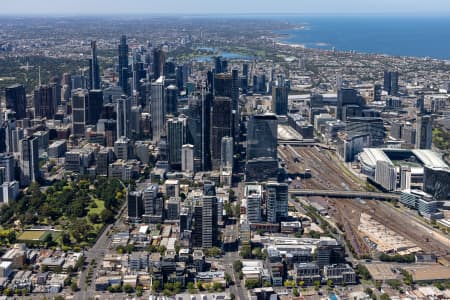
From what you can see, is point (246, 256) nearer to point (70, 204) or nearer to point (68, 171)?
point (70, 204)

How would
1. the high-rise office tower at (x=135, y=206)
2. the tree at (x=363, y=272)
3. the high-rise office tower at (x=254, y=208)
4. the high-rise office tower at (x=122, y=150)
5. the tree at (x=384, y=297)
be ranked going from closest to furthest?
the tree at (x=384, y=297), the tree at (x=363, y=272), the high-rise office tower at (x=254, y=208), the high-rise office tower at (x=135, y=206), the high-rise office tower at (x=122, y=150)

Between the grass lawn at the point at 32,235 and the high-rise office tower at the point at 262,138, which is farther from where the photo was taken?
the high-rise office tower at the point at 262,138

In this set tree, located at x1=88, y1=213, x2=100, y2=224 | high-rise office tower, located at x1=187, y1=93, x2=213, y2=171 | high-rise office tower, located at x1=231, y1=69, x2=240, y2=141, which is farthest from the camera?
high-rise office tower, located at x1=231, y1=69, x2=240, y2=141

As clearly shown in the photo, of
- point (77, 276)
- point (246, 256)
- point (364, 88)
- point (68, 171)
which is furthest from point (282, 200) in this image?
point (364, 88)

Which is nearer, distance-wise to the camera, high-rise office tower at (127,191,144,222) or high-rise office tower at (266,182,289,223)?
high-rise office tower at (266,182,289,223)

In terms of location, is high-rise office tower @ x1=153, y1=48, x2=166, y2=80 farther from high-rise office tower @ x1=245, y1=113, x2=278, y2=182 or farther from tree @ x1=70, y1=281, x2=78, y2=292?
tree @ x1=70, y1=281, x2=78, y2=292

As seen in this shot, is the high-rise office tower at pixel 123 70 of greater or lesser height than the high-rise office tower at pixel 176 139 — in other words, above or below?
above

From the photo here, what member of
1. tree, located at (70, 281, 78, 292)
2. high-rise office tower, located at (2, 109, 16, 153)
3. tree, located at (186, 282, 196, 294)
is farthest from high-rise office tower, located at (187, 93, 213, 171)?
tree, located at (70, 281, 78, 292)

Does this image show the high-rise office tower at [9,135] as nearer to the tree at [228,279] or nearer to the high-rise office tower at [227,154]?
the high-rise office tower at [227,154]

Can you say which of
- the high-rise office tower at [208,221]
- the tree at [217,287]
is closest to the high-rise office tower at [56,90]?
the high-rise office tower at [208,221]
